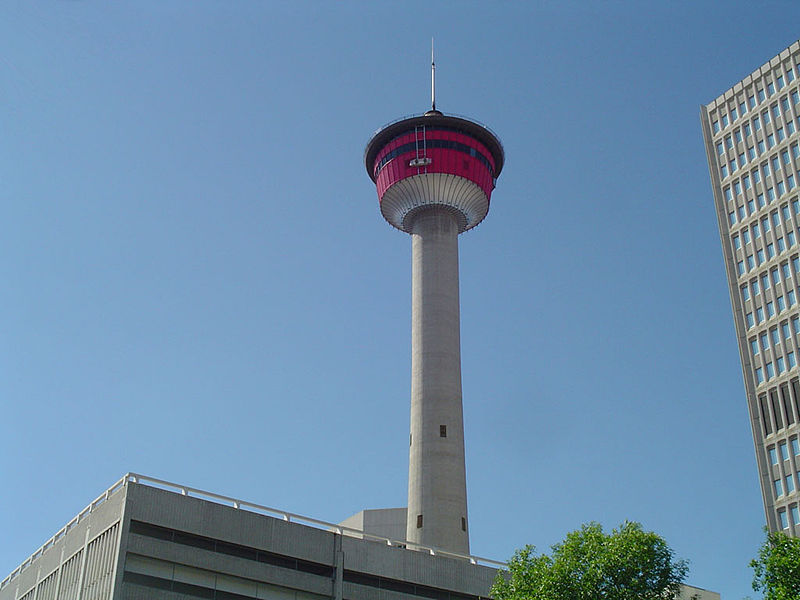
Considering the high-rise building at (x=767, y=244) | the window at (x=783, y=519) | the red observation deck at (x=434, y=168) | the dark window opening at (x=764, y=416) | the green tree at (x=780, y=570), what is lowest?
the green tree at (x=780, y=570)

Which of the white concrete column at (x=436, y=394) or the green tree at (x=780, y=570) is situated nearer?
the green tree at (x=780, y=570)

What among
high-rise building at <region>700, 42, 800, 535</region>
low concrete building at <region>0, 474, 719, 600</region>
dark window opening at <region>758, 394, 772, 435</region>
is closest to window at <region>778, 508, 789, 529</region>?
high-rise building at <region>700, 42, 800, 535</region>

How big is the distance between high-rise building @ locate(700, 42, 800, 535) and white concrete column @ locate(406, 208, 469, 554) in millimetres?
26083

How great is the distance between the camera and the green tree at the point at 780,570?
47469mm

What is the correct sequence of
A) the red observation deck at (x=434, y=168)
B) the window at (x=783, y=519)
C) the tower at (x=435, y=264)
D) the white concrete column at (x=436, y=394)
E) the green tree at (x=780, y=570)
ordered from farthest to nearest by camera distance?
the red observation deck at (x=434, y=168) → the tower at (x=435, y=264) → the white concrete column at (x=436, y=394) → the window at (x=783, y=519) → the green tree at (x=780, y=570)

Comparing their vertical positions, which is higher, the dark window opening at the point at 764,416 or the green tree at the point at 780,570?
the dark window opening at the point at 764,416

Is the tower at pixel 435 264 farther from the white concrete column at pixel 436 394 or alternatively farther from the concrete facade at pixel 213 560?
the concrete facade at pixel 213 560

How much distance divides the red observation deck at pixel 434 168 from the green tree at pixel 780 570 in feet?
200

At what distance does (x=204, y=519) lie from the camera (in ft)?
199

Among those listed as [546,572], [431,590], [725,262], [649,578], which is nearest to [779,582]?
[649,578]

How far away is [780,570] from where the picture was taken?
4822 cm

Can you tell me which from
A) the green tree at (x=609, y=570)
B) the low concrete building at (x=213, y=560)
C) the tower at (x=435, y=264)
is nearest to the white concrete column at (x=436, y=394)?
the tower at (x=435, y=264)

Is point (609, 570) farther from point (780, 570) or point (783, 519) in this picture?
point (783, 519)

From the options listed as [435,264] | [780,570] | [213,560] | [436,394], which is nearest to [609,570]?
[780,570]
